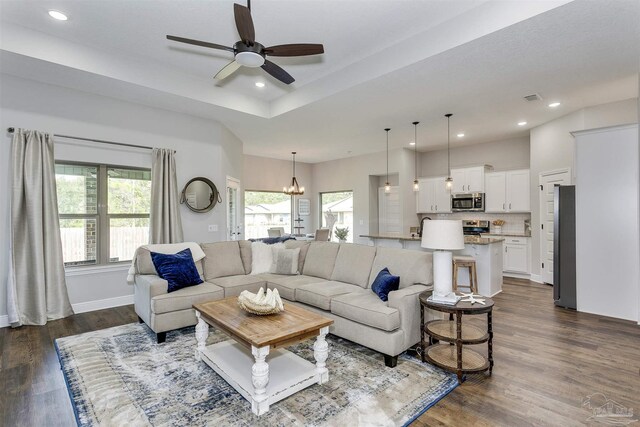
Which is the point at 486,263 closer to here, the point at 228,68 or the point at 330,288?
the point at 330,288

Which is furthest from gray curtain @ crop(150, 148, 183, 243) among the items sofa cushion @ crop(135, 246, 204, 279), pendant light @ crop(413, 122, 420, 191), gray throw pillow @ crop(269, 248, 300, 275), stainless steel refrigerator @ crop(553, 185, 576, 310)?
stainless steel refrigerator @ crop(553, 185, 576, 310)

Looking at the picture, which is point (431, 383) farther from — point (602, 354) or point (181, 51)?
point (181, 51)

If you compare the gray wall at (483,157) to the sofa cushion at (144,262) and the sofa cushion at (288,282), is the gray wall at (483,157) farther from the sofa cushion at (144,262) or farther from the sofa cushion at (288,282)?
the sofa cushion at (144,262)

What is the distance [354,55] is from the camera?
4008mm

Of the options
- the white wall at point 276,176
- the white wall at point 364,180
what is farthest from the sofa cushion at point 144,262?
the white wall at point 364,180

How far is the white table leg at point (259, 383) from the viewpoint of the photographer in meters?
2.11

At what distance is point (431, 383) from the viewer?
2.49 meters

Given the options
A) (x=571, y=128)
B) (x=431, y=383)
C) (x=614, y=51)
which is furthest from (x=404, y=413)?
(x=571, y=128)

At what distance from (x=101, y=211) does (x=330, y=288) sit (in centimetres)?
365

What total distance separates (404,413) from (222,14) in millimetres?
3856

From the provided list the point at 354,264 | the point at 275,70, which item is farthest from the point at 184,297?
the point at 275,70

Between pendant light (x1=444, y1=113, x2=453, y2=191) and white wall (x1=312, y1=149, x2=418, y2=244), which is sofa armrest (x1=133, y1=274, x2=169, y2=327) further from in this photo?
white wall (x1=312, y1=149, x2=418, y2=244)

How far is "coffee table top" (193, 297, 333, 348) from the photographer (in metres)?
2.22

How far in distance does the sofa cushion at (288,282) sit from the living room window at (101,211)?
2.36 meters
